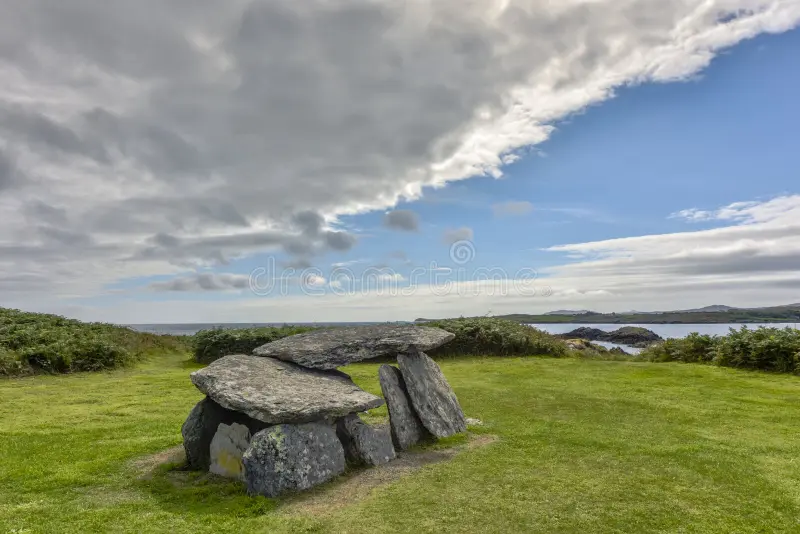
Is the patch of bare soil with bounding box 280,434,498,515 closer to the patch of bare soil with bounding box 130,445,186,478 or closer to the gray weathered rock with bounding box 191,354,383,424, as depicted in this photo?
the gray weathered rock with bounding box 191,354,383,424

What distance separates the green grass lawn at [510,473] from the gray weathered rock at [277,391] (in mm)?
1278

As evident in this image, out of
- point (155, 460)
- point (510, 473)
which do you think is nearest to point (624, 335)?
point (510, 473)

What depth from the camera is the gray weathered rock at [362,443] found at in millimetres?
9078

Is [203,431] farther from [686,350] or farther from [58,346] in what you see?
[686,350]

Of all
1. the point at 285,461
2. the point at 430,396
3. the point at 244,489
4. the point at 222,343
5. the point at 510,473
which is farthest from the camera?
the point at 222,343

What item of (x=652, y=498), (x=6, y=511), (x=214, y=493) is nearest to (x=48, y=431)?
(x=6, y=511)

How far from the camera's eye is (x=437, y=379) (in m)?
11.4

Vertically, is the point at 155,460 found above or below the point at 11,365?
below

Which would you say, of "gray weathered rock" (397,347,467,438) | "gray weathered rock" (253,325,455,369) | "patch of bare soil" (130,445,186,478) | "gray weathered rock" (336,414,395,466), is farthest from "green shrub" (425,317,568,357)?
"patch of bare soil" (130,445,186,478)

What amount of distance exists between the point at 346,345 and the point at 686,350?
19.1 meters

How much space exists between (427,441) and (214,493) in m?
4.19

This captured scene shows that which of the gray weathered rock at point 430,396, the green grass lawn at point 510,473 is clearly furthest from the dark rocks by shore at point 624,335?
the gray weathered rock at point 430,396

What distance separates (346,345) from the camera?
33.9 feet

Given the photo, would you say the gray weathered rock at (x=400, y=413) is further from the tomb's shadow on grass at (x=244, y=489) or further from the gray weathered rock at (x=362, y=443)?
the gray weathered rock at (x=362, y=443)
